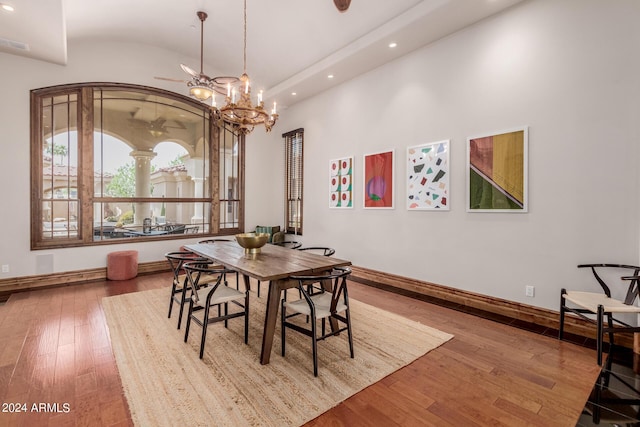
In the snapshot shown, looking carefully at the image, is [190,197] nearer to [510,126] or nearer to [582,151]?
[510,126]

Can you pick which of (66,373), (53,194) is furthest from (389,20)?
(53,194)

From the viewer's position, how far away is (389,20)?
12.8 feet

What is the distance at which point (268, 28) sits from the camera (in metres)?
4.57

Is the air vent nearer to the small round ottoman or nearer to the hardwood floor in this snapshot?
the small round ottoman

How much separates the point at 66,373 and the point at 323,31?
490 centimetres

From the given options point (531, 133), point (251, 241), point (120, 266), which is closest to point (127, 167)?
point (120, 266)

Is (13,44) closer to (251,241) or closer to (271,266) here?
(251,241)

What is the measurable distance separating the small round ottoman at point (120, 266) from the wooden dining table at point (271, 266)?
2.28 m

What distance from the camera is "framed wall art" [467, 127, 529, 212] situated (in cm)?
330

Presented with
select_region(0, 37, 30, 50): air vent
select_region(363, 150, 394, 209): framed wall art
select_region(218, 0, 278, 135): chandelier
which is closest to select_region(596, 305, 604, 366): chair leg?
select_region(363, 150, 394, 209): framed wall art

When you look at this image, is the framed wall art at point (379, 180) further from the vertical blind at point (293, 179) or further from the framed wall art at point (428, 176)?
the vertical blind at point (293, 179)

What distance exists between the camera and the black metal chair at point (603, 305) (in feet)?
7.79

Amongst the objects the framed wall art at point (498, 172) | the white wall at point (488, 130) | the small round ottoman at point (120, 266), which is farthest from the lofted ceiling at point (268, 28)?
the small round ottoman at point (120, 266)

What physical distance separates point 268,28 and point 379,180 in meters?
2.94
